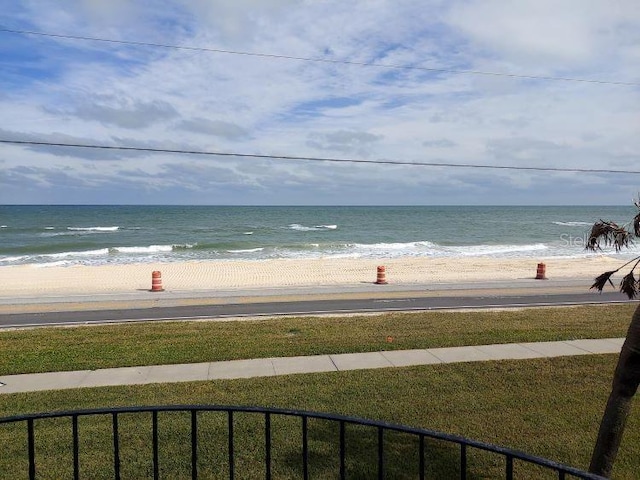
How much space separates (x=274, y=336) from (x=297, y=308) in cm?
573

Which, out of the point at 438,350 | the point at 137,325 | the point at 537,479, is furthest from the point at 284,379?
the point at 137,325

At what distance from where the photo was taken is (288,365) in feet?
31.7

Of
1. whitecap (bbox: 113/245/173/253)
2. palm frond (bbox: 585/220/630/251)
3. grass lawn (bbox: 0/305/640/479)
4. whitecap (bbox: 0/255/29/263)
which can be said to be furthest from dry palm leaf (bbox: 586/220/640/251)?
whitecap (bbox: 113/245/173/253)

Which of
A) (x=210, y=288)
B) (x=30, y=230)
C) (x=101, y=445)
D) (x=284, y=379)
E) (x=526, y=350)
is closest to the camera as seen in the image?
(x=101, y=445)

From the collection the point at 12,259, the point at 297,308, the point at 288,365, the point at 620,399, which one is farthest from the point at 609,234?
the point at 12,259

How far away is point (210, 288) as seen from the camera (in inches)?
945

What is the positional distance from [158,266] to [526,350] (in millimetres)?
27714

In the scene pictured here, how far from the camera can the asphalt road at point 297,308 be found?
16.1 metres

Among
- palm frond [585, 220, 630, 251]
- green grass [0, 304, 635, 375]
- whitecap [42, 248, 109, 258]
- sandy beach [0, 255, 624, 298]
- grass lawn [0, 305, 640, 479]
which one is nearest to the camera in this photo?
palm frond [585, 220, 630, 251]

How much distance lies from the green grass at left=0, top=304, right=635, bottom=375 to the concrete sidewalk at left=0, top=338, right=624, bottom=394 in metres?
0.35

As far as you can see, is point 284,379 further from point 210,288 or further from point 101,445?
point 210,288

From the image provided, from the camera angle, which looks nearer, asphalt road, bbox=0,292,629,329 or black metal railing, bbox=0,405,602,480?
black metal railing, bbox=0,405,602,480

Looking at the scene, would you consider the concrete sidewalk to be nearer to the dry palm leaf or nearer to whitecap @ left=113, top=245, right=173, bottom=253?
the dry palm leaf

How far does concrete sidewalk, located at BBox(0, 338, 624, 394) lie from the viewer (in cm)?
882
